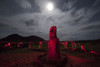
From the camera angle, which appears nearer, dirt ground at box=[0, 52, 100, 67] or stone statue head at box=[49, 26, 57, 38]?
dirt ground at box=[0, 52, 100, 67]

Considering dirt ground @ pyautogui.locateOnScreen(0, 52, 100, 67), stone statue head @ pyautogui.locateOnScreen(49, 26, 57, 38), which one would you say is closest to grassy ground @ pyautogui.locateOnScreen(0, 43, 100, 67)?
dirt ground @ pyautogui.locateOnScreen(0, 52, 100, 67)

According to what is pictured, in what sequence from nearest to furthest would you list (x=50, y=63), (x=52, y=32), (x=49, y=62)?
(x=50, y=63), (x=49, y=62), (x=52, y=32)

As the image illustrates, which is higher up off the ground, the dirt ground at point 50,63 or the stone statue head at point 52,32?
the stone statue head at point 52,32

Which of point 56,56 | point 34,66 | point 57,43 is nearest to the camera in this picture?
point 34,66

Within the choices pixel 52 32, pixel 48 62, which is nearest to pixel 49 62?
pixel 48 62

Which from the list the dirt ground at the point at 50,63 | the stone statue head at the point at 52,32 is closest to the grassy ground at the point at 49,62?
the dirt ground at the point at 50,63

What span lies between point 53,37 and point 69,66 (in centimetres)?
387

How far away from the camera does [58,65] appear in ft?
16.7

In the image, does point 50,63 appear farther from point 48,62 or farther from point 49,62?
point 48,62

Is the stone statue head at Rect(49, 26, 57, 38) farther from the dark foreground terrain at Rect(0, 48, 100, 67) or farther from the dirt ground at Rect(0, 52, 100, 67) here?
the dirt ground at Rect(0, 52, 100, 67)

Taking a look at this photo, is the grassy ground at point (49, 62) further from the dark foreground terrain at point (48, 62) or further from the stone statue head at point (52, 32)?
the stone statue head at point (52, 32)

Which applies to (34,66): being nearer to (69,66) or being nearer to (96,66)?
(69,66)

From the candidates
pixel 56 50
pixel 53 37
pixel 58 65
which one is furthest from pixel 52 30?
pixel 58 65

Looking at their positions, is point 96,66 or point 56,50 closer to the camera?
point 96,66
